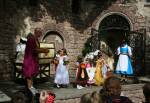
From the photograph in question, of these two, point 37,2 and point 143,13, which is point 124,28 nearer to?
point 143,13

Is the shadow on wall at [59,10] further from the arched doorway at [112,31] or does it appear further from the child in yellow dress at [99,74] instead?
the child in yellow dress at [99,74]

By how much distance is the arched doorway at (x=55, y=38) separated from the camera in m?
18.9

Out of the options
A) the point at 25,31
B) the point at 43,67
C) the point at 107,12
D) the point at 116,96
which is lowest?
the point at 116,96

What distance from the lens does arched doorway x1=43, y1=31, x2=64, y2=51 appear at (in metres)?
18.9

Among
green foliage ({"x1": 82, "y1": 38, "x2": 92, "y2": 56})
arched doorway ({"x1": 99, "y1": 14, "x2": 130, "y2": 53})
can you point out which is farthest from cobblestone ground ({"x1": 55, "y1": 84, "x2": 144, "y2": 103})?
arched doorway ({"x1": 99, "y1": 14, "x2": 130, "y2": 53})

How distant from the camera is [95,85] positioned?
14.2 m

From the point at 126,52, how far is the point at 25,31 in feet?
15.4

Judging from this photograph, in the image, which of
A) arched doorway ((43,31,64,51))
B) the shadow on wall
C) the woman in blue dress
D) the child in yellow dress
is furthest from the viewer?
arched doorway ((43,31,64,51))

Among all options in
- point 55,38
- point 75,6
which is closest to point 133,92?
point 55,38

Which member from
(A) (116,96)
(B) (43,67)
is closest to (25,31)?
(B) (43,67)

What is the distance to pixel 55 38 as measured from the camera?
19109mm

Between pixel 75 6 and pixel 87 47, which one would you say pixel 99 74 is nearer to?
pixel 87 47

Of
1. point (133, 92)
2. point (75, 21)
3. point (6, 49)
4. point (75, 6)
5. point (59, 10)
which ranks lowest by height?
point (133, 92)

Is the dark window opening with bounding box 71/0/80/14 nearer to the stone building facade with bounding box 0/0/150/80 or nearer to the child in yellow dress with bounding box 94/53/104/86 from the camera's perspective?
the stone building facade with bounding box 0/0/150/80
